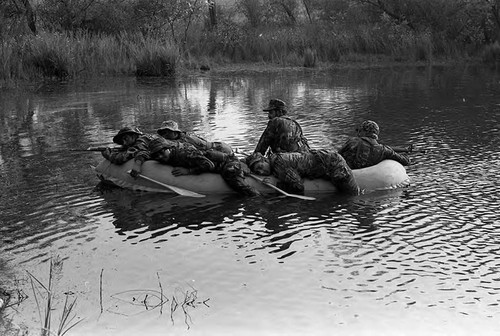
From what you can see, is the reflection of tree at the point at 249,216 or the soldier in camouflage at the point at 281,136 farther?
the soldier in camouflage at the point at 281,136

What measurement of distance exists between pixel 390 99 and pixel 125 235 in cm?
1191

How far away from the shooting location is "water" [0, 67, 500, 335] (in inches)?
248

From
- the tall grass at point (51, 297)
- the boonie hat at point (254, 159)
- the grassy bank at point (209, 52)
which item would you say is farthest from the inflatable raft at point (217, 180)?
the grassy bank at point (209, 52)

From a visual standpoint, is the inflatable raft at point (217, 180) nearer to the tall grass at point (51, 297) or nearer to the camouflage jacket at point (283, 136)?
the camouflage jacket at point (283, 136)

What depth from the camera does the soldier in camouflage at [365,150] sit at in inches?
420

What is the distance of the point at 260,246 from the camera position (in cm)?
807

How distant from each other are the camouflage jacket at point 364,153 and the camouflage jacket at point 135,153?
261 centimetres

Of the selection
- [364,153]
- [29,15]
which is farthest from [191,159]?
[29,15]

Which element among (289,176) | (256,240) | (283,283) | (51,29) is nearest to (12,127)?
(289,176)

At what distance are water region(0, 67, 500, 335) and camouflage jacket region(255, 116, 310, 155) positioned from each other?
112cm

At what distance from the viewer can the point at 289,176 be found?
32.9 feet

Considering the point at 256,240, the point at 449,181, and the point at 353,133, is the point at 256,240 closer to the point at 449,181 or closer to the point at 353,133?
the point at 449,181

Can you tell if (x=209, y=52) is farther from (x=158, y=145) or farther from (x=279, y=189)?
(x=279, y=189)

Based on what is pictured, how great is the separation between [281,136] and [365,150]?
1.14m
